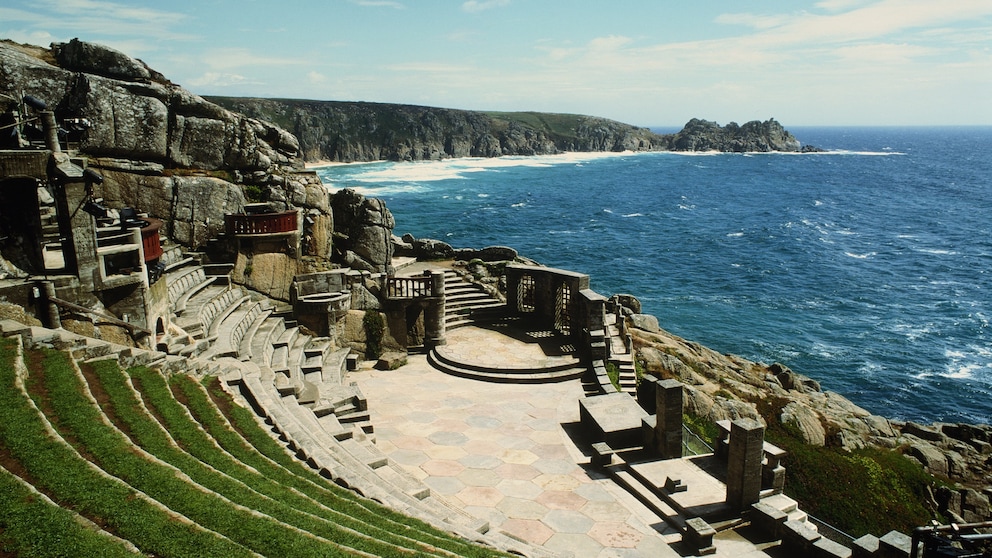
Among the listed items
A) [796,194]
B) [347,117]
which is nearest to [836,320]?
[796,194]

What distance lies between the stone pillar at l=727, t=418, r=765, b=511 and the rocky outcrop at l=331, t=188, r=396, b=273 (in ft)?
65.1

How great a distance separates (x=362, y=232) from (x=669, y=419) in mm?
19539

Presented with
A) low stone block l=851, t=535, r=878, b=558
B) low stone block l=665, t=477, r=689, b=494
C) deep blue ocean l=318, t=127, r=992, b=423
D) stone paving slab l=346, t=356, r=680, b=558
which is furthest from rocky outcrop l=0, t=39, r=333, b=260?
deep blue ocean l=318, t=127, r=992, b=423

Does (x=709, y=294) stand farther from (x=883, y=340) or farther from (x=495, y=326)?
(x=495, y=326)

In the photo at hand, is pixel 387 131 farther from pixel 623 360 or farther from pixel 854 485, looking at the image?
pixel 854 485

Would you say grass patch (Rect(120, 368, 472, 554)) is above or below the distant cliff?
below

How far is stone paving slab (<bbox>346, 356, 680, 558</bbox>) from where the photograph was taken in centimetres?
1338

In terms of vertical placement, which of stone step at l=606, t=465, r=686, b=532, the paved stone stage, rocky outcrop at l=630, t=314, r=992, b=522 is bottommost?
rocky outcrop at l=630, t=314, r=992, b=522

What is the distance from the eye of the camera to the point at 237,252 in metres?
24.7

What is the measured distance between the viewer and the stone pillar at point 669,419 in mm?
15797

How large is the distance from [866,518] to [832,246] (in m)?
55.6

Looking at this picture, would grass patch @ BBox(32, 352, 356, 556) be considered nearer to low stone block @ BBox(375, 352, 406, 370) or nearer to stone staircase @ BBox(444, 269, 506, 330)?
low stone block @ BBox(375, 352, 406, 370)

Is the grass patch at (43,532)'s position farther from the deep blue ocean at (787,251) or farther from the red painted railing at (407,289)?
the deep blue ocean at (787,251)

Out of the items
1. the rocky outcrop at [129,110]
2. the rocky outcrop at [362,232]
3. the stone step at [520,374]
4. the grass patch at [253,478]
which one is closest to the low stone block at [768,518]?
the grass patch at [253,478]
